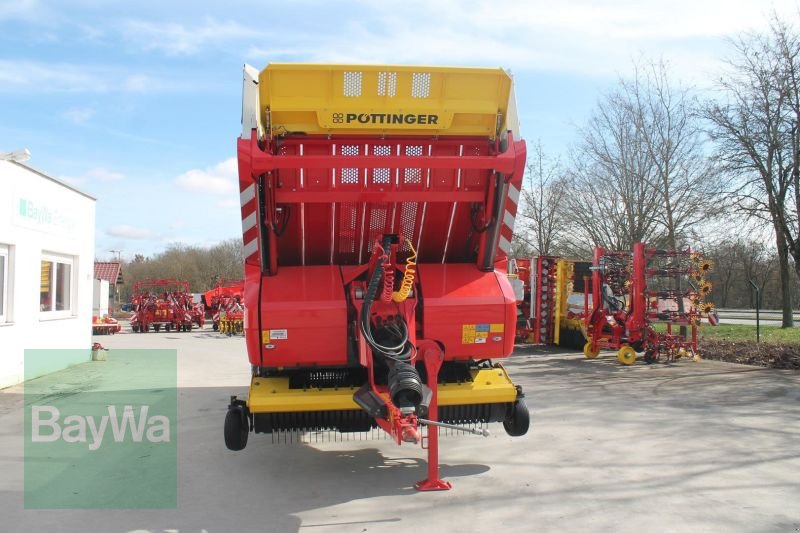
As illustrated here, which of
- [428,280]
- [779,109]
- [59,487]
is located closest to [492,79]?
[428,280]

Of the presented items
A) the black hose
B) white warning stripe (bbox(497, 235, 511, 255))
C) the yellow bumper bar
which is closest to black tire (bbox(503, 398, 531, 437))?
the yellow bumper bar

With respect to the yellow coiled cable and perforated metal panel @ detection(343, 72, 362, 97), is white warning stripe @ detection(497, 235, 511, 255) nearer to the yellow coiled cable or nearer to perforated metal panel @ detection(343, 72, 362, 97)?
the yellow coiled cable

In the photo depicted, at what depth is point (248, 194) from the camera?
198 inches

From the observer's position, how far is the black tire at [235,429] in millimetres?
5219

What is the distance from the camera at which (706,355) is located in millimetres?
14602

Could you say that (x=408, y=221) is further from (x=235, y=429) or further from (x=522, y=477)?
(x=522, y=477)

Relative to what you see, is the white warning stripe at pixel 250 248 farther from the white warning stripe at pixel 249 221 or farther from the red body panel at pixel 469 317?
the red body panel at pixel 469 317

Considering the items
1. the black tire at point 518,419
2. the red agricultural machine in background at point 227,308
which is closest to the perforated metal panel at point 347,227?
the black tire at point 518,419

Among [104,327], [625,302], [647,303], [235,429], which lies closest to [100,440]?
[235,429]

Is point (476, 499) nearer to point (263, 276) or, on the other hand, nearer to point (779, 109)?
point (263, 276)

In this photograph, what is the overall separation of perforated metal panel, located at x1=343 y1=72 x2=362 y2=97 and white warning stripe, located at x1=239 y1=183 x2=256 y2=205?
1.02m

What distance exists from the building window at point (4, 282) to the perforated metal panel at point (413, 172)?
8281 mm

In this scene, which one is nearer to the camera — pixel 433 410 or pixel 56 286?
pixel 433 410

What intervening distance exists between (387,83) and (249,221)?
1.52m
